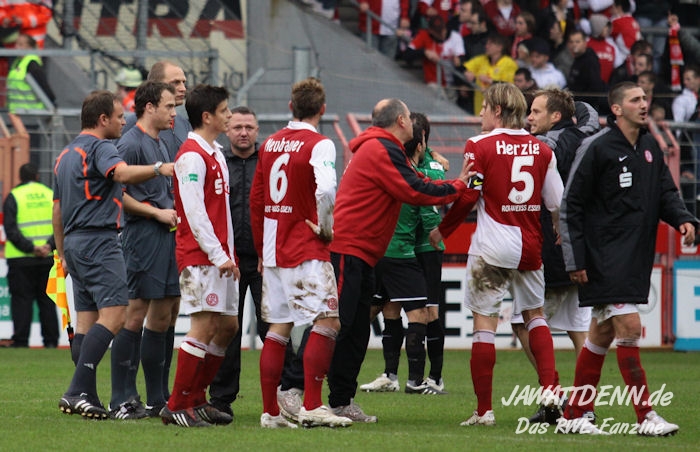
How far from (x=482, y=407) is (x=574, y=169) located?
172 centimetres

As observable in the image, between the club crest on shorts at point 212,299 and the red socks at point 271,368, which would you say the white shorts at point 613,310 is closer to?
the red socks at point 271,368

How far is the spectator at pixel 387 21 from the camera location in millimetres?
21875

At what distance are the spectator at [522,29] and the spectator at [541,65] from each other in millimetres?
326

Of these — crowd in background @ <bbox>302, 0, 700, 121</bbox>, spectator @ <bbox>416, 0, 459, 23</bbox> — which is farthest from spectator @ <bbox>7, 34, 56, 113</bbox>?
spectator @ <bbox>416, 0, 459, 23</bbox>

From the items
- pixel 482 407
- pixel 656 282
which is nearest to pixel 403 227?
pixel 482 407

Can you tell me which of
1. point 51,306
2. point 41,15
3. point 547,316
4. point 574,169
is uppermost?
point 41,15

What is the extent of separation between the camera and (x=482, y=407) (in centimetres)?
897

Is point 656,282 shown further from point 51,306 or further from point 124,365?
point 124,365

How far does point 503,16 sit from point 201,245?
46.4 feet

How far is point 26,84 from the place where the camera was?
1861cm

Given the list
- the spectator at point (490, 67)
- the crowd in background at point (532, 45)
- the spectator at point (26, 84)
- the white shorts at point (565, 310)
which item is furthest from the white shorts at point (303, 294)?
the spectator at point (490, 67)

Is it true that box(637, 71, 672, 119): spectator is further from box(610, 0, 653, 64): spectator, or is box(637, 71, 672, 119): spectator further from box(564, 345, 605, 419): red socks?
box(564, 345, 605, 419): red socks

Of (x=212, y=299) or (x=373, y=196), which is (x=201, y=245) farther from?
(x=373, y=196)

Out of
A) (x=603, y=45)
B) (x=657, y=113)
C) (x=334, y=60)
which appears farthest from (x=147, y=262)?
(x=603, y=45)
